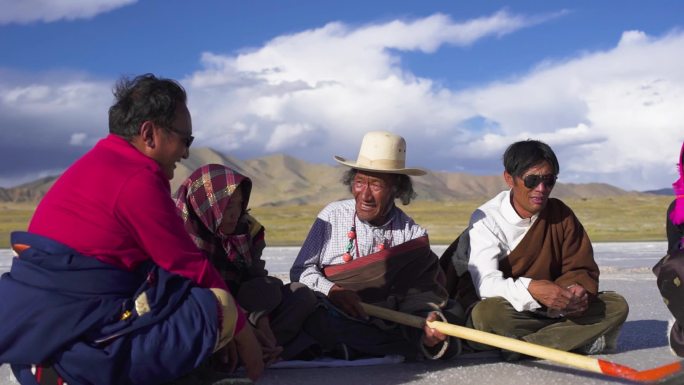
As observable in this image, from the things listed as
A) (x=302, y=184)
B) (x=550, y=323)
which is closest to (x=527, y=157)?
(x=550, y=323)

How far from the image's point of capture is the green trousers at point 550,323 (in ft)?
13.6

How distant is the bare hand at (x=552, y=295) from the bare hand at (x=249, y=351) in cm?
156

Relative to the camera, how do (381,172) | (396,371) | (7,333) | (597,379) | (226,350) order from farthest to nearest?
(381,172)
(396,371)
(597,379)
(226,350)
(7,333)

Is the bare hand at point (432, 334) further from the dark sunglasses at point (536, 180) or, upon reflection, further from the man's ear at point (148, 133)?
the man's ear at point (148, 133)

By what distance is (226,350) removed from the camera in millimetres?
3227

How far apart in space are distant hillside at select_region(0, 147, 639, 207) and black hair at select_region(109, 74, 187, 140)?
117m

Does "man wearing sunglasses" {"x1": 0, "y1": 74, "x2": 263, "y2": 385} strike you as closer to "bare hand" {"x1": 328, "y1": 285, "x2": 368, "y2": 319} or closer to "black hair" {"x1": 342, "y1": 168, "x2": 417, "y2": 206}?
"bare hand" {"x1": 328, "y1": 285, "x2": 368, "y2": 319}

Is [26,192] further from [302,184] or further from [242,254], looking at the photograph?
[242,254]

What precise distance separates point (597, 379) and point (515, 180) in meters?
1.18

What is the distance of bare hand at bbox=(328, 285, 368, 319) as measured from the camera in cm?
403

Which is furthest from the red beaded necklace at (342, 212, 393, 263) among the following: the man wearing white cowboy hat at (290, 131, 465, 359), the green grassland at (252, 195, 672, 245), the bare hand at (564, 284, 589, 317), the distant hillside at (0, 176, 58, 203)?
the distant hillside at (0, 176, 58, 203)

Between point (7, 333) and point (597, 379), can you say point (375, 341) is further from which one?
point (7, 333)

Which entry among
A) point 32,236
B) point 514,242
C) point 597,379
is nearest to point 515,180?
point 514,242

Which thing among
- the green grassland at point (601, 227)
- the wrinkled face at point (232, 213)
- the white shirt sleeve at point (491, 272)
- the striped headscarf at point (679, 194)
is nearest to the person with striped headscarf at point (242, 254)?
the wrinkled face at point (232, 213)
